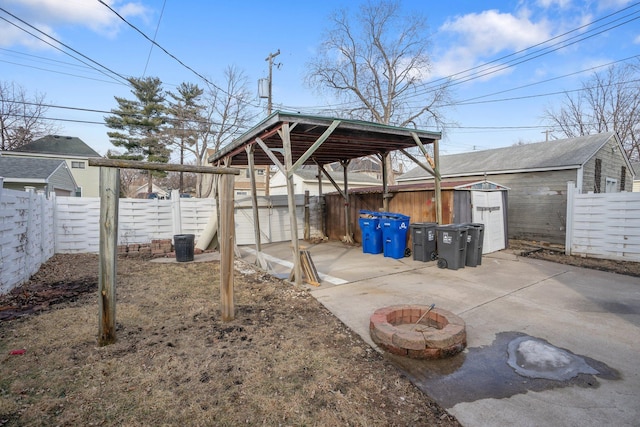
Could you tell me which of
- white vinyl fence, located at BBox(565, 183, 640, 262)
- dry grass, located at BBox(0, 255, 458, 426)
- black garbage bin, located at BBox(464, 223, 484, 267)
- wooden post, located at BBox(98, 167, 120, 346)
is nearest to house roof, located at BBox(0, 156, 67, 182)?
dry grass, located at BBox(0, 255, 458, 426)

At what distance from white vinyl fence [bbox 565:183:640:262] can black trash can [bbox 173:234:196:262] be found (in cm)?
935

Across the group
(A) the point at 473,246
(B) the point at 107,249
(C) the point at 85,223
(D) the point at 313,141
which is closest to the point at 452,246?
(A) the point at 473,246

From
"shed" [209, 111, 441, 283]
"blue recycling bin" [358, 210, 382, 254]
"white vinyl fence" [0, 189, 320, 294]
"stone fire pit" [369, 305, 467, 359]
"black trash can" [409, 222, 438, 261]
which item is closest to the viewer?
"stone fire pit" [369, 305, 467, 359]

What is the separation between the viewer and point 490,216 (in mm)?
8508

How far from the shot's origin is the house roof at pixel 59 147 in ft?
71.4

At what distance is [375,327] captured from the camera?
10.5ft

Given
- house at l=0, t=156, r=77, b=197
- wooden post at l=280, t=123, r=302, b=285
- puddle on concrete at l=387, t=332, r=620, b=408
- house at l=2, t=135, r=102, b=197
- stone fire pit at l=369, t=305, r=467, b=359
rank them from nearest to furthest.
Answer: puddle on concrete at l=387, t=332, r=620, b=408 → stone fire pit at l=369, t=305, r=467, b=359 → wooden post at l=280, t=123, r=302, b=285 → house at l=0, t=156, r=77, b=197 → house at l=2, t=135, r=102, b=197

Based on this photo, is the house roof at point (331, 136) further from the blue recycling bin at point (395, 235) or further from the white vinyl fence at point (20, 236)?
the white vinyl fence at point (20, 236)

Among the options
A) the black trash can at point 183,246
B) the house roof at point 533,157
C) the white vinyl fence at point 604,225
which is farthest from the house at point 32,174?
the white vinyl fence at point 604,225

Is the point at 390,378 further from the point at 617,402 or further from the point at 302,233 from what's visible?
the point at 302,233

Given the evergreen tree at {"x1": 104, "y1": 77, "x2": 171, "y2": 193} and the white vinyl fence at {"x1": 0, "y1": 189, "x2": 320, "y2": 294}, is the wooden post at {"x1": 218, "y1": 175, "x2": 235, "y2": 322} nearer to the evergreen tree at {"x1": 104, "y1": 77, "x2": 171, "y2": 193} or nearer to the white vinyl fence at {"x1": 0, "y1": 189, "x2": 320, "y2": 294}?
the white vinyl fence at {"x1": 0, "y1": 189, "x2": 320, "y2": 294}

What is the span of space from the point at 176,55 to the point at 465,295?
1199 centimetres

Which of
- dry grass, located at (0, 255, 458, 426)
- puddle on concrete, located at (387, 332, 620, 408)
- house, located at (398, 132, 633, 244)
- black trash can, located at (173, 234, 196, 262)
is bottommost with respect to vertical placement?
puddle on concrete, located at (387, 332, 620, 408)

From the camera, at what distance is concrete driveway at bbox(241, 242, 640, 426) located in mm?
2180
